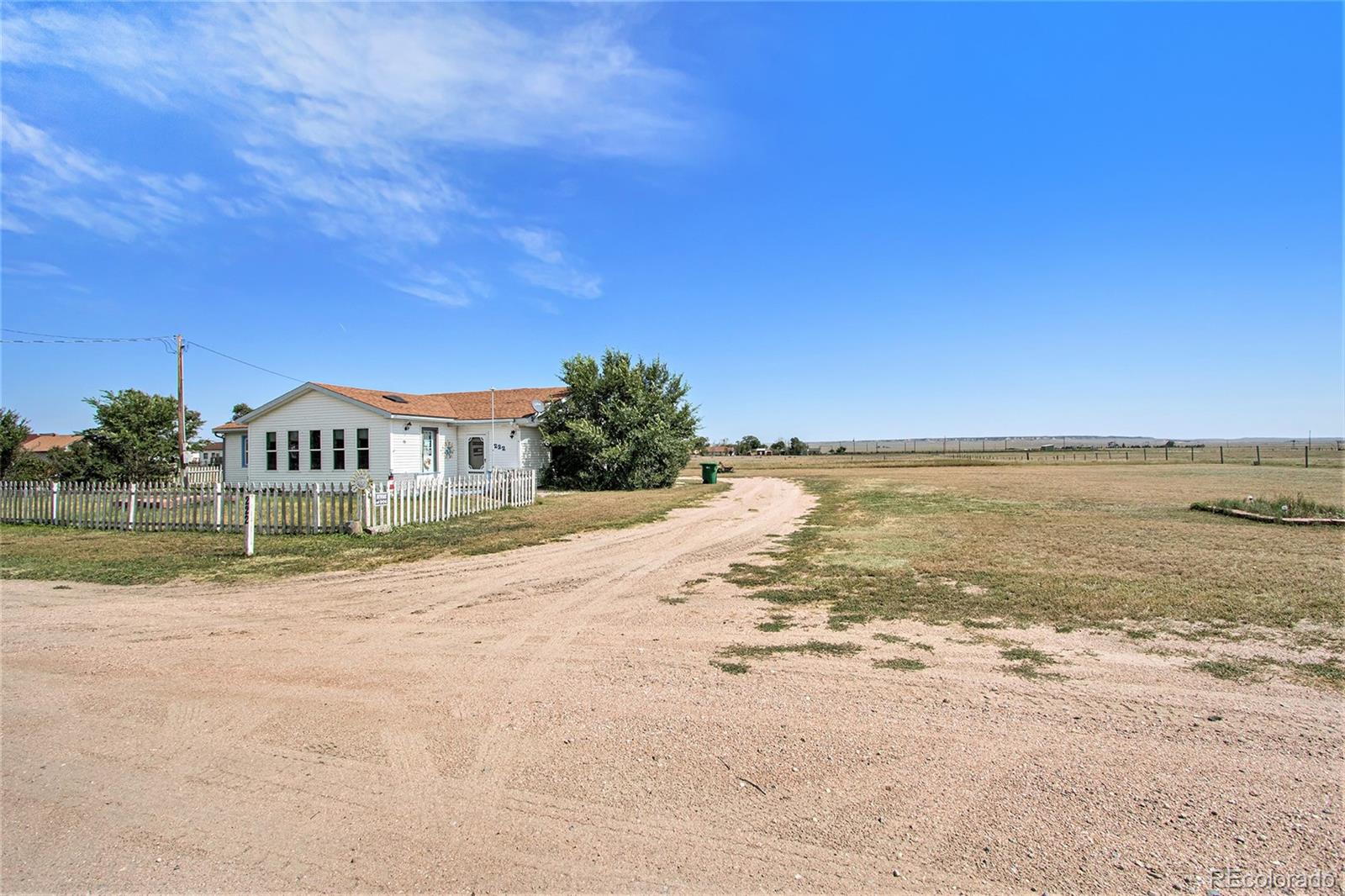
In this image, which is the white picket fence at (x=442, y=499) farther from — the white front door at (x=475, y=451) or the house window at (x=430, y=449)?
the white front door at (x=475, y=451)

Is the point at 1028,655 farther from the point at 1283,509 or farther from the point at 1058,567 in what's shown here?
the point at 1283,509

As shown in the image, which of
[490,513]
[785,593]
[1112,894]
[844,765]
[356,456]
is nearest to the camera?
[1112,894]

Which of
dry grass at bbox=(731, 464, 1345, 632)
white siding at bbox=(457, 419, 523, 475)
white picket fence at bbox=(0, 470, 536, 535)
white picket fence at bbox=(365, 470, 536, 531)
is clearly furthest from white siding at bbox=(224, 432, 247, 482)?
dry grass at bbox=(731, 464, 1345, 632)

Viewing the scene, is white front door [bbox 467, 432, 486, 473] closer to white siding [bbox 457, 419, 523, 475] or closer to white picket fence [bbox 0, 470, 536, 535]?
white siding [bbox 457, 419, 523, 475]

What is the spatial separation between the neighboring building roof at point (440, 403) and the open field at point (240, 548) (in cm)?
946

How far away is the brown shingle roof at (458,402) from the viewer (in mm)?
23875

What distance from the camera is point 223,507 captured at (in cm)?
1320

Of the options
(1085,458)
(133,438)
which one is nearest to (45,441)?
(133,438)

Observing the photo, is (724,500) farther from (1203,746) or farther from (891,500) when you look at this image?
(1203,746)

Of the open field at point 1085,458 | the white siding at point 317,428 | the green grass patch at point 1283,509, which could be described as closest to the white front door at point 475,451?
the white siding at point 317,428

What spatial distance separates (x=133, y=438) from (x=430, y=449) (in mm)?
10995

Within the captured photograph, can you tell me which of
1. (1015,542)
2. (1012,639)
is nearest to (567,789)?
(1012,639)

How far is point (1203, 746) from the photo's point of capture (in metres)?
3.43

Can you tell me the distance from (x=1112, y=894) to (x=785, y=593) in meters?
4.83
